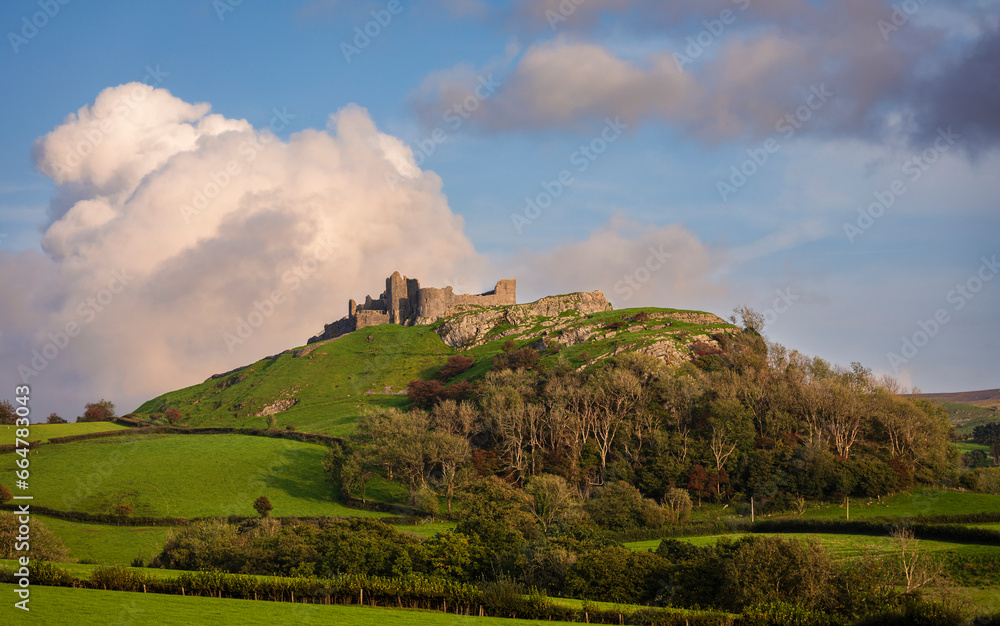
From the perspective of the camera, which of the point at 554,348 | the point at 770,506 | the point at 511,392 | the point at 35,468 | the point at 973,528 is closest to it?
the point at 973,528

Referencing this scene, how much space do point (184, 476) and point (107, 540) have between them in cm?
2411

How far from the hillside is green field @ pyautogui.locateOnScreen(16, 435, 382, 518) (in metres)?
16.7

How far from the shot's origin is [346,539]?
58.3 meters

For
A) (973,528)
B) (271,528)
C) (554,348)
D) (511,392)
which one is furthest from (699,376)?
(271,528)

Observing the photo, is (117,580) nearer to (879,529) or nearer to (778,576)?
(778,576)

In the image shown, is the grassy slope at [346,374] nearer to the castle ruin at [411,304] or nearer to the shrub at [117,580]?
the castle ruin at [411,304]

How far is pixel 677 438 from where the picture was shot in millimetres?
96875

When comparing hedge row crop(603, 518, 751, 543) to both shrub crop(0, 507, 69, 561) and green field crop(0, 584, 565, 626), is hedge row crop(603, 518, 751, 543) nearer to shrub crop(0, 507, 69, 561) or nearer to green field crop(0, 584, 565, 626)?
green field crop(0, 584, 565, 626)

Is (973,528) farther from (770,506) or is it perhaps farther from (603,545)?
(603,545)

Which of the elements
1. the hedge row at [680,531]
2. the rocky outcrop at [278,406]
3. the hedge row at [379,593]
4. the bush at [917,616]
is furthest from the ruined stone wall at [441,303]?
the bush at [917,616]

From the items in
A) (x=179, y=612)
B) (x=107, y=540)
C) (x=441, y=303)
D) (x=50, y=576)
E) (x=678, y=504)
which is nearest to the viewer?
(x=179, y=612)

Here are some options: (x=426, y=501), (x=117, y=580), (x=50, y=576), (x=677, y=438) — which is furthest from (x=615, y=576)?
(x=677, y=438)

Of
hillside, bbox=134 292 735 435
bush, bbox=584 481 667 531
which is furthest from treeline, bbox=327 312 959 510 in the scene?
hillside, bbox=134 292 735 435

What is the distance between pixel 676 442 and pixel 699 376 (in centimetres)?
1767
